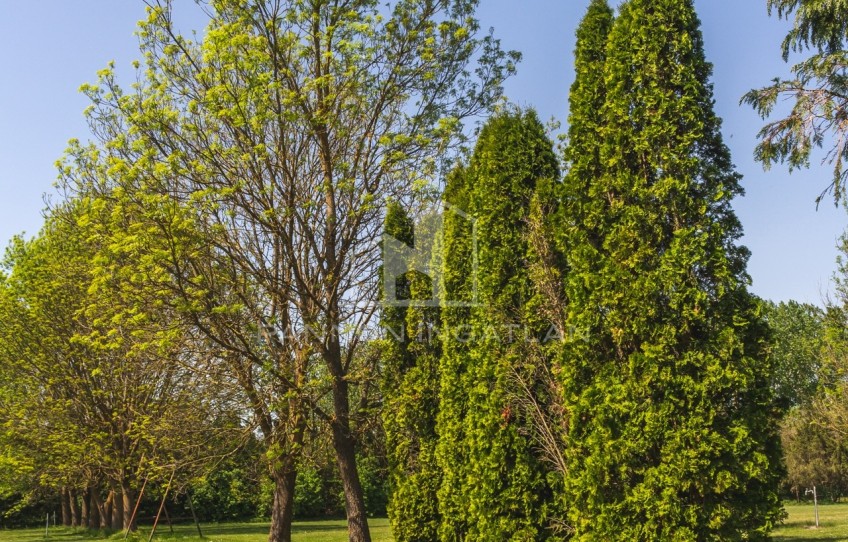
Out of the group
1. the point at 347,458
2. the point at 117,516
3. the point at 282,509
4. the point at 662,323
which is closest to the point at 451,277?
the point at 347,458

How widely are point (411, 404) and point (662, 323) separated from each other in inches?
251

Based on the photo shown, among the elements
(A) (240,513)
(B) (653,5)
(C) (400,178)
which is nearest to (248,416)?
(C) (400,178)

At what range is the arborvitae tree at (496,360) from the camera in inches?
388

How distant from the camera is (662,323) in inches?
305

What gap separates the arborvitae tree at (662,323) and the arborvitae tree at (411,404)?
4939 mm

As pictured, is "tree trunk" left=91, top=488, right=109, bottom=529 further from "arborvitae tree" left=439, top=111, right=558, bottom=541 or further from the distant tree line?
"arborvitae tree" left=439, top=111, right=558, bottom=541

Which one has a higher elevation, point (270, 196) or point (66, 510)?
point (270, 196)

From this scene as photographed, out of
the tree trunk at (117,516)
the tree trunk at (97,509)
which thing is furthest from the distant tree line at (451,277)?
the tree trunk at (97,509)

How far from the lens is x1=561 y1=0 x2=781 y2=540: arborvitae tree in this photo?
7.25m

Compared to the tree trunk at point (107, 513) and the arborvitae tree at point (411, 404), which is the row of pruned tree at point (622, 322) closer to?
the arborvitae tree at point (411, 404)

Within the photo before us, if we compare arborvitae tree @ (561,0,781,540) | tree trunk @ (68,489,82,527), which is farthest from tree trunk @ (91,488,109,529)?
arborvitae tree @ (561,0,781,540)

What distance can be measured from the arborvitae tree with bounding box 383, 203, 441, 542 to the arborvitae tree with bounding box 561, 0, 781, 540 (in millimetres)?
4939

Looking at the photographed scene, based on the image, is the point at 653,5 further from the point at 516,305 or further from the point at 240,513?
the point at 240,513

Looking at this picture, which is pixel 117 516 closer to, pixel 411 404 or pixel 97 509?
pixel 97 509
